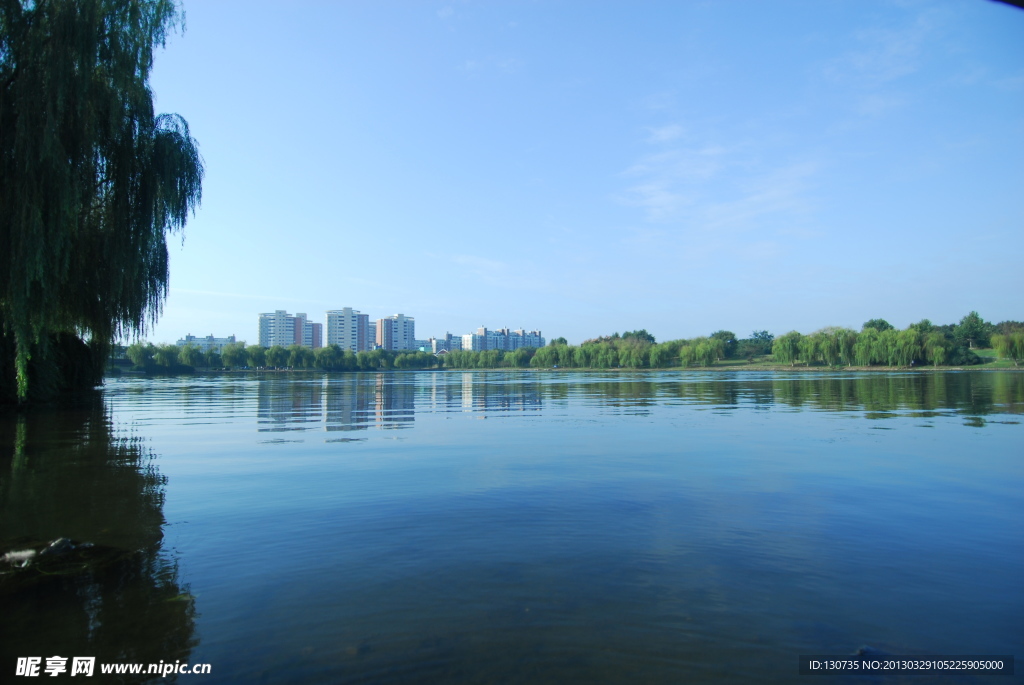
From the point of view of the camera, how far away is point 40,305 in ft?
47.9

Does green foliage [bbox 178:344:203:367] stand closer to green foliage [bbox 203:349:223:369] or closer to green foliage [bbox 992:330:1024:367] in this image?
green foliage [bbox 203:349:223:369]

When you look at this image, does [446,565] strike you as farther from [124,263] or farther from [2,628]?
[124,263]

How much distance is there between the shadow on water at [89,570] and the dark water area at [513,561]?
0.03 m

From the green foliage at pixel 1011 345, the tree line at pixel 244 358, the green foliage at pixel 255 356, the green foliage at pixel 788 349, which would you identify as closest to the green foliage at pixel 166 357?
the tree line at pixel 244 358

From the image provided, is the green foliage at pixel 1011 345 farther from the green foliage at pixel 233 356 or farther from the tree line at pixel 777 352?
the green foliage at pixel 233 356

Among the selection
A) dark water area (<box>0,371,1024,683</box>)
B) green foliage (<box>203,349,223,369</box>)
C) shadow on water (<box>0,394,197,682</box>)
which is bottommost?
dark water area (<box>0,371,1024,683</box>)

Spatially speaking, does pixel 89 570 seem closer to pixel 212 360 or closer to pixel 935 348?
pixel 935 348

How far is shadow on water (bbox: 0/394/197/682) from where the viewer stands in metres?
4.93

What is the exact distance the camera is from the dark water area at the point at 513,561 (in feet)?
15.9

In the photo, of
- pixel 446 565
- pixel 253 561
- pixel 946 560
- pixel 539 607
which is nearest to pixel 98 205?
pixel 253 561

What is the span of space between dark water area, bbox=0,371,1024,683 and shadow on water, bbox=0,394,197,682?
3 cm

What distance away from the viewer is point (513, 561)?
6980 millimetres

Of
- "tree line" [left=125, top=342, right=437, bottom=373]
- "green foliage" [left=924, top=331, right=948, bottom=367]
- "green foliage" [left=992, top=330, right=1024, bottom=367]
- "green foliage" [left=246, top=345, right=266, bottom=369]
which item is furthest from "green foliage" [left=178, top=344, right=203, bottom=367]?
"green foliage" [left=992, top=330, right=1024, bottom=367]

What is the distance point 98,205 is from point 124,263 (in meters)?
1.91
